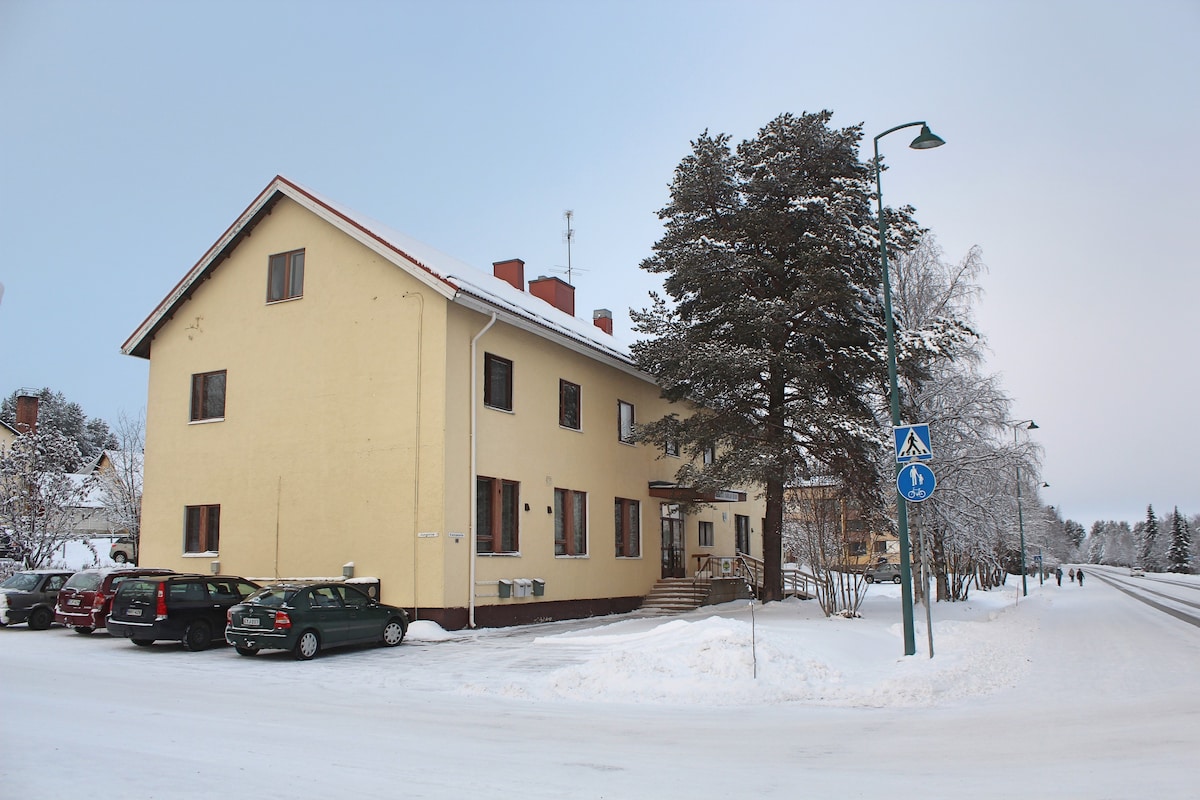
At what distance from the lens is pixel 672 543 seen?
32.2m

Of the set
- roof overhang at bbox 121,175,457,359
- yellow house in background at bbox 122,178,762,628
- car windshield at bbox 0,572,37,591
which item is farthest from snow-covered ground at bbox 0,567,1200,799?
roof overhang at bbox 121,175,457,359

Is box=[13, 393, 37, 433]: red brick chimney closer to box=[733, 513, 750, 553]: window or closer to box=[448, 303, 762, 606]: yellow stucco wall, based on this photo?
box=[733, 513, 750, 553]: window

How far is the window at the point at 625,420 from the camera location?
94.2 ft

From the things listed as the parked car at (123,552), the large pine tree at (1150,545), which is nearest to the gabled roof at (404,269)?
the parked car at (123,552)

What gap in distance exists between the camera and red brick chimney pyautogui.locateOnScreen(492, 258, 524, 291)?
30.8 m

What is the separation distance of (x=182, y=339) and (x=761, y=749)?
2212cm

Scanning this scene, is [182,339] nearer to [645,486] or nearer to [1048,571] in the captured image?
[645,486]

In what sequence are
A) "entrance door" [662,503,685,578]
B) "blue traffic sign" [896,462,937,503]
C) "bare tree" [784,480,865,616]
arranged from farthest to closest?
"entrance door" [662,503,685,578], "bare tree" [784,480,865,616], "blue traffic sign" [896,462,937,503]

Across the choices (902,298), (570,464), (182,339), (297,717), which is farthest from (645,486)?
(297,717)

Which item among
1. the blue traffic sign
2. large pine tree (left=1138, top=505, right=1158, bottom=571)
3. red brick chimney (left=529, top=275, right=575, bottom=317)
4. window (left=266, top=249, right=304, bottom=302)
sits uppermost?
red brick chimney (left=529, top=275, right=575, bottom=317)

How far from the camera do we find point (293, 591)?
1617 centimetres

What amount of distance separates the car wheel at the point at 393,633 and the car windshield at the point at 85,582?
6.76m

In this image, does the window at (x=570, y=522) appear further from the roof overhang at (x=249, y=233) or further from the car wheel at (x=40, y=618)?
the car wheel at (x=40, y=618)

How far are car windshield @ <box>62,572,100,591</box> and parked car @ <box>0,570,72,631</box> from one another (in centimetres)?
157
